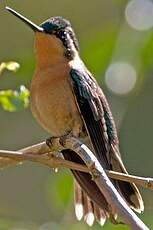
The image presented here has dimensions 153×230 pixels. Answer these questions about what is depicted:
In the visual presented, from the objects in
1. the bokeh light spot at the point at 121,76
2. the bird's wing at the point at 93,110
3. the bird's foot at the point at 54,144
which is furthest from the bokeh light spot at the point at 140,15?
the bird's foot at the point at 54,144

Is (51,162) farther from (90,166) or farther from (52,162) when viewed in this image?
(90,166)

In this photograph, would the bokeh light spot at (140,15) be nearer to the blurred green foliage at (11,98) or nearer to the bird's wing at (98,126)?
the bird's wing at (98,126)

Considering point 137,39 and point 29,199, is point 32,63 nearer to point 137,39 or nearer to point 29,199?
point 137,39

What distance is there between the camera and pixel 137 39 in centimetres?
225

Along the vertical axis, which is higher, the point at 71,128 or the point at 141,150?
the point at 71,128

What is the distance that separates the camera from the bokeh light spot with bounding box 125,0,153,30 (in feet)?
7.56

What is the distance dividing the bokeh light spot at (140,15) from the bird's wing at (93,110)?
26 cm

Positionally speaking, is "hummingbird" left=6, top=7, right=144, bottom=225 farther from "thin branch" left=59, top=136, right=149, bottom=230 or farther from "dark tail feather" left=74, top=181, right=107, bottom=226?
"thin branch" left=59, top=136, right=149, bottom=230

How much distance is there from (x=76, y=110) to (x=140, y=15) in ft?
1.16

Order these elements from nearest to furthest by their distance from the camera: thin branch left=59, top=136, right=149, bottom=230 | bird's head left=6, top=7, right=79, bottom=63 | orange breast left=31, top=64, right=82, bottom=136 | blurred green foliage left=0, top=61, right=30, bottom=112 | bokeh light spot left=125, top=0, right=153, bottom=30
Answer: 1. thin branch left=59, top=136, right=149, bottom=230
2. blurred green foliage left=0, top=61, right=30, bottom=112
3. bokeh light spot left=125, top=0, right=153, bottom=30
4. orange breast left=31, top=64, right=82, bottom=136
5. bird's head left=6, top=7, right=79, bottom=63

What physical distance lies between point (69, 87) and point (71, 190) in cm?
38

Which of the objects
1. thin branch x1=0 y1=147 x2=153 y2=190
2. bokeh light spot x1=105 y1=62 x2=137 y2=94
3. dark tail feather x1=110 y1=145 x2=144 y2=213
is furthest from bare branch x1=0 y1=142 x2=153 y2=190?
dark tail feather x1=110 y1=145 x2=144 y2=213

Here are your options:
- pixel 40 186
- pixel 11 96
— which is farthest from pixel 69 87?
pixel 40 186

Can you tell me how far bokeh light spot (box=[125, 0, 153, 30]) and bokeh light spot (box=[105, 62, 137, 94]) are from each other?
0.43 ft
